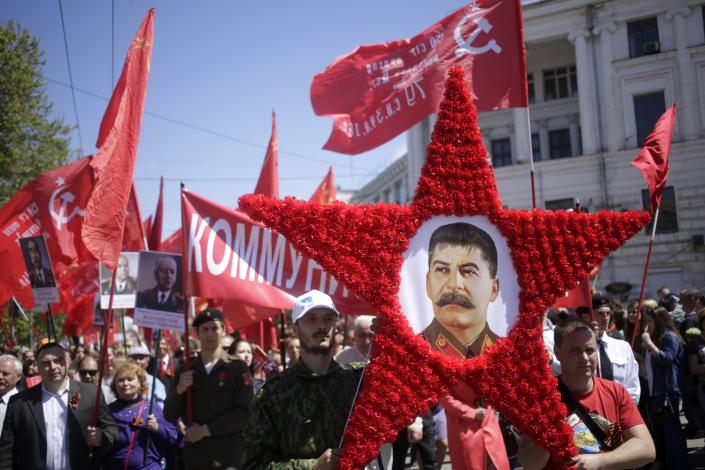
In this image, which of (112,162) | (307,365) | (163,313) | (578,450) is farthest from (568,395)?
(112,162)

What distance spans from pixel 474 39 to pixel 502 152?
30.3 metres

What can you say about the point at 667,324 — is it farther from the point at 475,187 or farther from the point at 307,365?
the point at 307,365

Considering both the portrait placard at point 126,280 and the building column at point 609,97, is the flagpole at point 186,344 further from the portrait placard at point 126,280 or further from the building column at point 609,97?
the building column at point 609,97

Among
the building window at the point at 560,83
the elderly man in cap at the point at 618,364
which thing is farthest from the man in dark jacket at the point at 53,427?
the building window at the point at 560,83

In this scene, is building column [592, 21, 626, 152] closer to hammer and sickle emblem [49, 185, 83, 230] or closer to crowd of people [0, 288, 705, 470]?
crowd of people [0, 288, 705, 470]

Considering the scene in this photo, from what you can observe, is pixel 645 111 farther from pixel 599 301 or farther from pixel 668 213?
pixel 599 301

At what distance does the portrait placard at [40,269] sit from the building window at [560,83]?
3195 cm

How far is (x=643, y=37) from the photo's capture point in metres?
29.3

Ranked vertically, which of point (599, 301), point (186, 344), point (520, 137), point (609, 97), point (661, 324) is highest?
point (609, 97)

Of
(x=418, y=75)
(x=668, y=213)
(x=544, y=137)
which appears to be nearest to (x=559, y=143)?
(x=544, y=137)

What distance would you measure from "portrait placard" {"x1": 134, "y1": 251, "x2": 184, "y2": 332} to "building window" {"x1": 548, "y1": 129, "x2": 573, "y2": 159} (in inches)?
1229

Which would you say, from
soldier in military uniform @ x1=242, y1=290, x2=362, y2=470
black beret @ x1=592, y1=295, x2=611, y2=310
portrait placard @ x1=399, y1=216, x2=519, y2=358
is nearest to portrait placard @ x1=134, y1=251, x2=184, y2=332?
soldier in military uniform @ x1=242, y1=290, x2=362, y2=470

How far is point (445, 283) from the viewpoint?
139 inches

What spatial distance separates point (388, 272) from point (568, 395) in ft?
3.93
